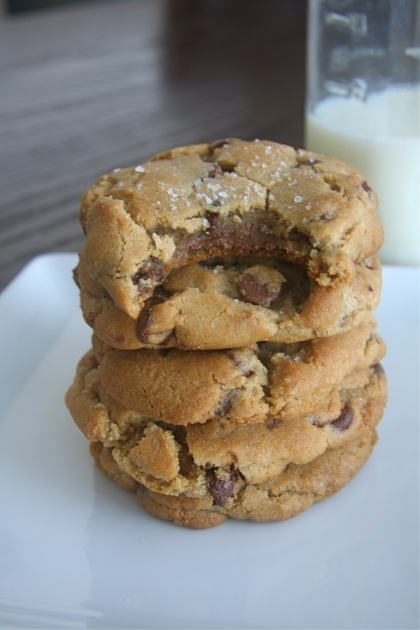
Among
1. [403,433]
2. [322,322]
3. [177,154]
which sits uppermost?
[177,154]

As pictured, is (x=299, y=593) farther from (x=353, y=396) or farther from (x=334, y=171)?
(x=334, y=171)

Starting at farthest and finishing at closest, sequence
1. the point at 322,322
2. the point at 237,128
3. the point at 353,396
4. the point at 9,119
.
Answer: the point at 9,119, the point at 237,128, the point at 353,396, the point at 322,322

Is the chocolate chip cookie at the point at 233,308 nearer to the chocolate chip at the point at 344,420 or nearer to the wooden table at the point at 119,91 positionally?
the chocolate chip at the point at 344,420

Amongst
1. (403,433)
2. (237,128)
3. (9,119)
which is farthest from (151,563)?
(9,119)

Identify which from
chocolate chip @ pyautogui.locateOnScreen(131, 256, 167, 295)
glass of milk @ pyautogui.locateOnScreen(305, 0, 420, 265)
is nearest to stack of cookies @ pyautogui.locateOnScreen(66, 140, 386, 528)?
chocolate chip @ pyautogui.locateOnScreen(131, 256, 167, 295)

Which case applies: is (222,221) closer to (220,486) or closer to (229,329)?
(229,329)

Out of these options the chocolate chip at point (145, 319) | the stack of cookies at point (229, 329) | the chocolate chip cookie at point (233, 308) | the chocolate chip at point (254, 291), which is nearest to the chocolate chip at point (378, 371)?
the stack of cookies at point (229, 329)

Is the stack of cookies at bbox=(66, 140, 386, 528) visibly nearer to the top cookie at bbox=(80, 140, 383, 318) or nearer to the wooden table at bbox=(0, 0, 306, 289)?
the top cookie at bbox=(80, 140, 383, 318)
